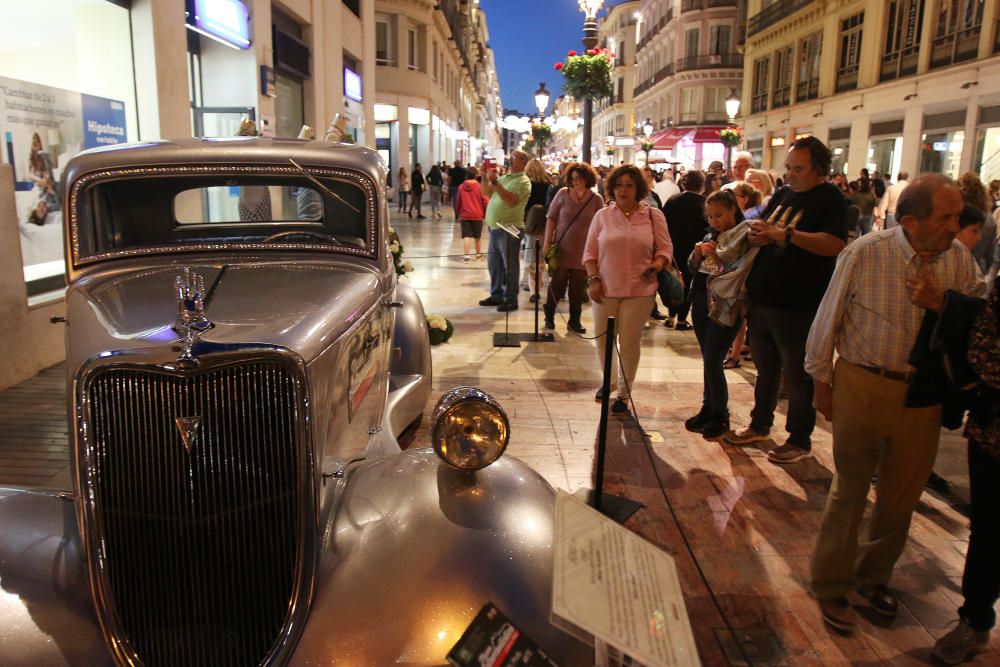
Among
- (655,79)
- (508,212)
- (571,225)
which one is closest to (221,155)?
(571,225)

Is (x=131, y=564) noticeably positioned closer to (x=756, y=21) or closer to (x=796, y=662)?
(x=796, y=662)

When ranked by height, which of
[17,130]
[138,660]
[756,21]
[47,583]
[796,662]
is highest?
[756,21]

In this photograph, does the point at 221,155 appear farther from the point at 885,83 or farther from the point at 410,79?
the point at 410,79

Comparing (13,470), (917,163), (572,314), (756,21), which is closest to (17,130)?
(13,470)

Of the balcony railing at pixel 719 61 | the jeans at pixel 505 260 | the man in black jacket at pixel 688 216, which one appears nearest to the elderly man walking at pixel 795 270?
the man in black jacket at pixel 688 216

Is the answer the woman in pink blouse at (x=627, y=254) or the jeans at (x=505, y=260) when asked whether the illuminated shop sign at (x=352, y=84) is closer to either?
the jeans at (x=505, y=260)

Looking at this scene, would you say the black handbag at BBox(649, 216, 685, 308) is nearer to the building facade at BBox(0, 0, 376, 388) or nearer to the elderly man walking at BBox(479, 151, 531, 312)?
the building facade at BBox(0, 0, 376, 388)

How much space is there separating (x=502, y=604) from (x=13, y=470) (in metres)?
3.64

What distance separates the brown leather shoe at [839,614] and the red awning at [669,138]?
4077 centimetres

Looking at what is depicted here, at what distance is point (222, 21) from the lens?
983 cm

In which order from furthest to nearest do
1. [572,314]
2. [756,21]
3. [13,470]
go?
1. [756,21]
2. [572,314]
3. [13,470]

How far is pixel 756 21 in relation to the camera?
3153 cm

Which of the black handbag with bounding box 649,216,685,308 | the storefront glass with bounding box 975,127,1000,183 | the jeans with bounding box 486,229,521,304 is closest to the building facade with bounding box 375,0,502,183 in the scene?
the storefront glass with bounding box 975,127,1000,183

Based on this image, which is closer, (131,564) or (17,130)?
(131,564)
